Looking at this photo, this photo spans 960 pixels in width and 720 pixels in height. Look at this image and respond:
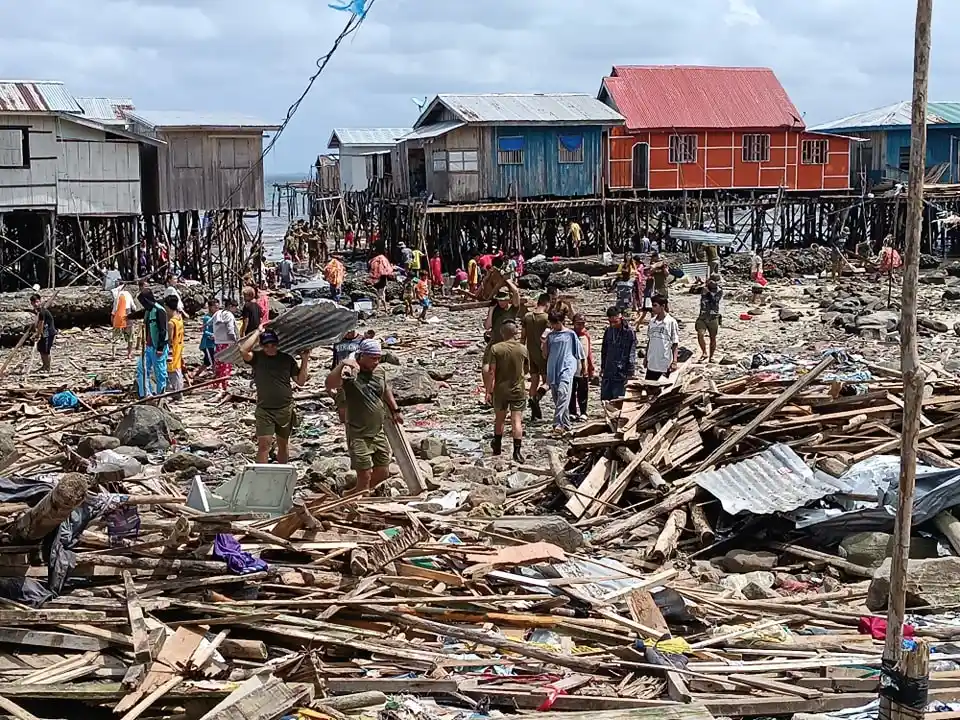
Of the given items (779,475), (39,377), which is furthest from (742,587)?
(39,377)

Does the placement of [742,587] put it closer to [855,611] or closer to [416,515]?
[855,611]

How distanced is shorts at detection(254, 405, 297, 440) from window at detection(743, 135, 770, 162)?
33262mm

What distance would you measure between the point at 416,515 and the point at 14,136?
2154 centimetres

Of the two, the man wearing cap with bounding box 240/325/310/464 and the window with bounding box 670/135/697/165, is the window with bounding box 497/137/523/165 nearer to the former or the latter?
the window with bounding box 670/135/697/165

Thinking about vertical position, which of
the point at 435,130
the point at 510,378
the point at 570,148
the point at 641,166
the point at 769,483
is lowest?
the point at 769,483

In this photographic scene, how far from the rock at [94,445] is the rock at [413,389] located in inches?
161

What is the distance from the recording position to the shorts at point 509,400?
1230cm

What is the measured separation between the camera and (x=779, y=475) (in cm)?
912

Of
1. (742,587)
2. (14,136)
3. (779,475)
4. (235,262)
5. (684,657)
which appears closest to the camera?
(684,657)

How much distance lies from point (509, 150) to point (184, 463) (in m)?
26.7

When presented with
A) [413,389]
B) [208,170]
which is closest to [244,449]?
[413,389]

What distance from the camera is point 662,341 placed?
14.1 metres

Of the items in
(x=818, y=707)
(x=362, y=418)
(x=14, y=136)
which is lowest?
(x=818, y=707)

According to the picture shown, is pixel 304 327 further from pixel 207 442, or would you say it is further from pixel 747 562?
pixel 747 562
